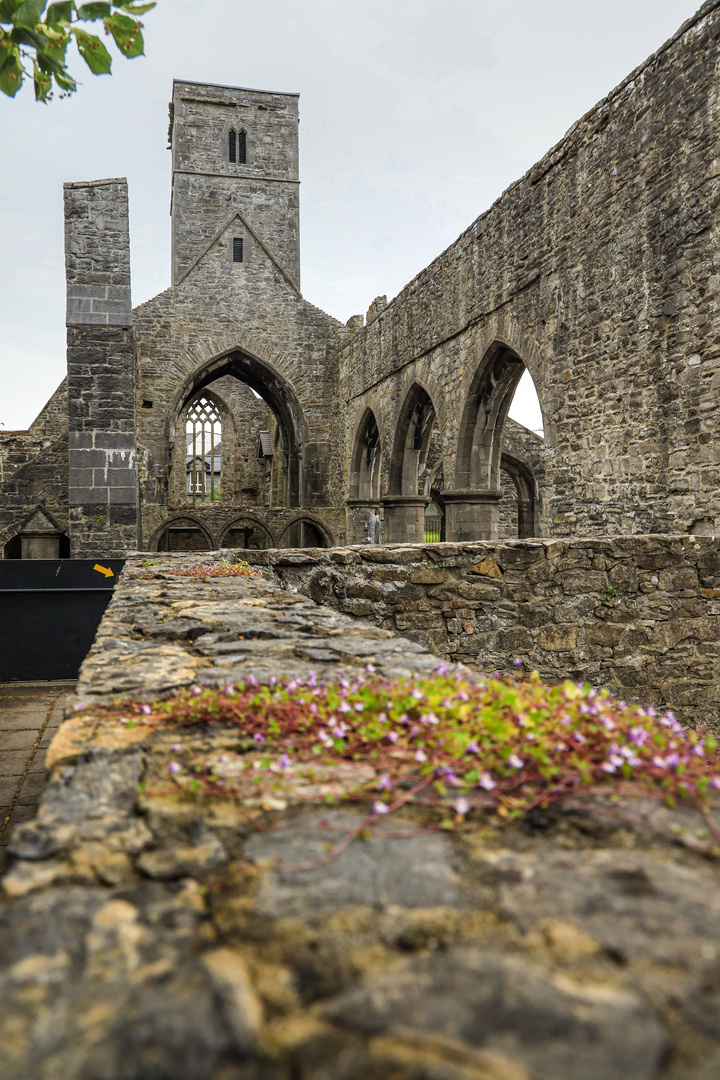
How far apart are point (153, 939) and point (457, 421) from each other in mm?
11255

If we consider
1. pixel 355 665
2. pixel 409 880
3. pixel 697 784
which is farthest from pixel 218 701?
pixel 697 784

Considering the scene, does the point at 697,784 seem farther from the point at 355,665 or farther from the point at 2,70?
the point at 2,70

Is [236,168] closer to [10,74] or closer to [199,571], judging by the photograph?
[199,571]

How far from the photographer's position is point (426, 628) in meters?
4.75

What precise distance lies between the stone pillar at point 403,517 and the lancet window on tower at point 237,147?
18.2 metres

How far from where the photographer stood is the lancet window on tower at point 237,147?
89.3 ft

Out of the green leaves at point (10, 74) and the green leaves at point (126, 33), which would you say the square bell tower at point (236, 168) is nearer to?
the green leaves at point (10, 74)

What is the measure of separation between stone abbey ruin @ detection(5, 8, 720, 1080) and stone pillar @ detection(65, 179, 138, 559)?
48 millimetres

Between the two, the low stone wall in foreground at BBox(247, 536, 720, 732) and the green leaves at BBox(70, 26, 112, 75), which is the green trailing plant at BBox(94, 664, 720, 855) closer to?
the green leaves at BBox(70, 26, 112, 75)

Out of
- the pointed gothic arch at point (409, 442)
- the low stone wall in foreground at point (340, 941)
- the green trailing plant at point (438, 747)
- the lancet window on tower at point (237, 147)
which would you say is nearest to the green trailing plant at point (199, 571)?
the green trailing plant at point (438, 747)

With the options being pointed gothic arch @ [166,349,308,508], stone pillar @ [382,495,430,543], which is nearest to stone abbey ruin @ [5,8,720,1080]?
stone pillar @ [382,495,430,543]

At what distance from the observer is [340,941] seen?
83 centimetres

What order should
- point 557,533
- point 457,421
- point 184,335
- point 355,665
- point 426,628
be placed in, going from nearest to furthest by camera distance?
point 355,665, point 426,628, point 557,533, point 457,421, point 184,335

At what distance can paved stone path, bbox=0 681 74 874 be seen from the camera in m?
3.72
